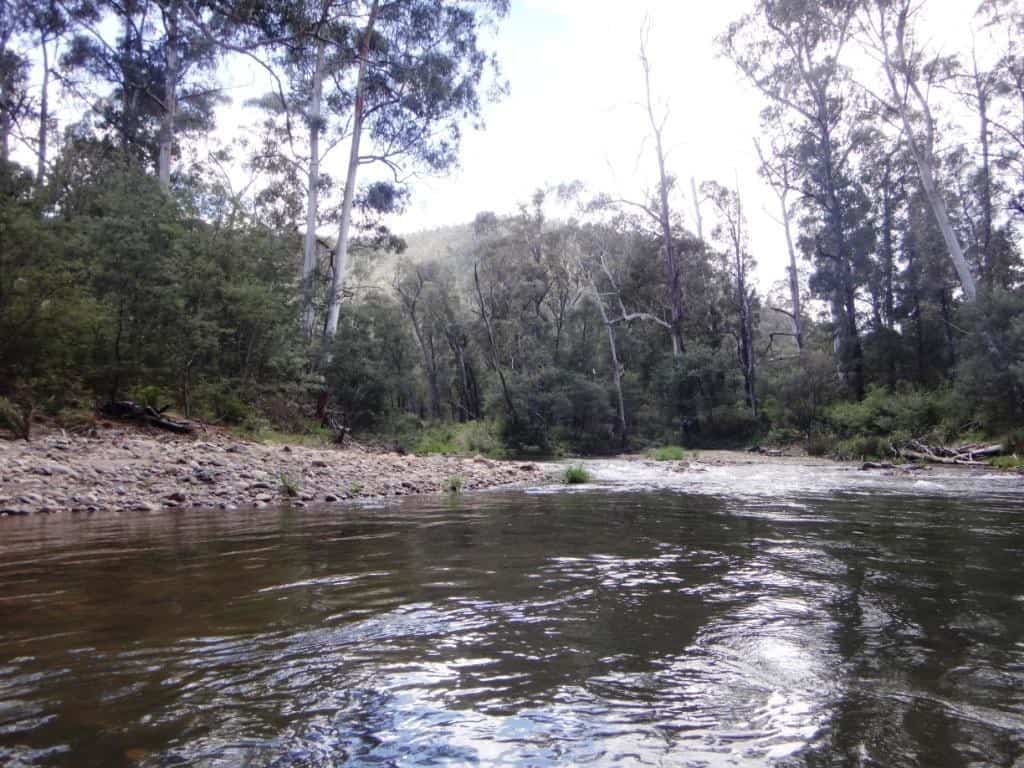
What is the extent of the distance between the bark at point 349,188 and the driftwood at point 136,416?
6.91 meters

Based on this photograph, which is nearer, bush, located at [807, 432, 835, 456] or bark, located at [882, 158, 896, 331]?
bush, located at [807, 432, 835, 456]

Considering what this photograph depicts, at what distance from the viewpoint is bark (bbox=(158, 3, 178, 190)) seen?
60.4ft

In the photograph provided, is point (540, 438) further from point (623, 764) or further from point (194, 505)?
point (623, 764)

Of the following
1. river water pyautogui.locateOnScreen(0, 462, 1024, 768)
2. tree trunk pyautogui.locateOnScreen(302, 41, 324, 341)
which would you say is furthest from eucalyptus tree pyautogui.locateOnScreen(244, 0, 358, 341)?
river water pyautogui.locateOnScreen(0, 462, 1024, 768)

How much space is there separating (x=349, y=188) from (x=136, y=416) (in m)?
10.6

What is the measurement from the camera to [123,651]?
7.59 feet

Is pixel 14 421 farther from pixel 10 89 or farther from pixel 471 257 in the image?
pixel 471 257

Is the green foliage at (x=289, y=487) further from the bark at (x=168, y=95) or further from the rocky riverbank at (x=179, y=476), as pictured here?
the bark at (x=168, y=95)

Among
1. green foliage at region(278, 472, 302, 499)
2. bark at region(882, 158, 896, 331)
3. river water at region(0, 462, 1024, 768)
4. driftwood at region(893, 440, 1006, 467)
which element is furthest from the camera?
bark at region(882, 158, 896, 331)

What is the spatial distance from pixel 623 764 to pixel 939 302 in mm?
27919

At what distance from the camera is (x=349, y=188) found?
766 inches

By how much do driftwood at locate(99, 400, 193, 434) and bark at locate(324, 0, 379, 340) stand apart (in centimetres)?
691

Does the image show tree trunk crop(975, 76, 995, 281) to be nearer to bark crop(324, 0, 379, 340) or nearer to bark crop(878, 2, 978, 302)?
bark crop(878, 2, 978, 302)

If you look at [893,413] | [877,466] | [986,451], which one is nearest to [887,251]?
[893,413]
